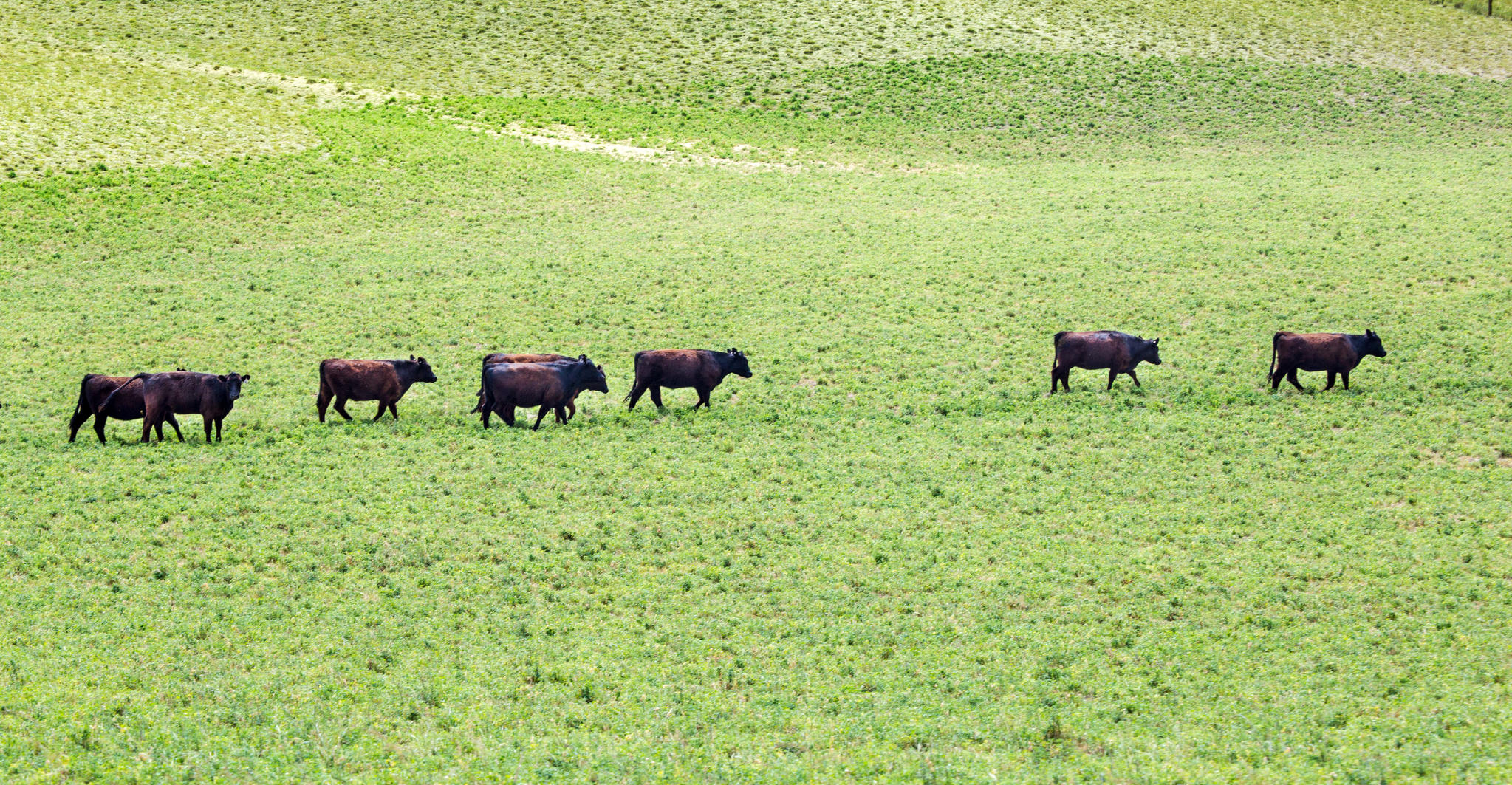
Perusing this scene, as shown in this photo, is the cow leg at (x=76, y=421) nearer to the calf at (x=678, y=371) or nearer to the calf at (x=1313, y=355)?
the calf at (x=678, y=371)

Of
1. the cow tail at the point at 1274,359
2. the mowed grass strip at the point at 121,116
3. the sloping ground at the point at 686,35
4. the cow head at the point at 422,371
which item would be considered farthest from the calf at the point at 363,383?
the sloping ground at the point at 686,35

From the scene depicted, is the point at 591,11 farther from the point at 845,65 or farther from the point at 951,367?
the point at 951,367

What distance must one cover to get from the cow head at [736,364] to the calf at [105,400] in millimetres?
12025

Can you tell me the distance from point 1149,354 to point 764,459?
1080 centimetres

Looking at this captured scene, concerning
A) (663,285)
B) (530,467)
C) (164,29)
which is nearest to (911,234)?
(663,285)

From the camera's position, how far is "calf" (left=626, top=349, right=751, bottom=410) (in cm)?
2681

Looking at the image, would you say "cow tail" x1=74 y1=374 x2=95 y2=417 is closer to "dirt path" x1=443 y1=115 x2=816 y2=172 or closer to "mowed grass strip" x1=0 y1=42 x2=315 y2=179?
"mowed grass strip" x1=0 y1=42 x2=315 y2=179

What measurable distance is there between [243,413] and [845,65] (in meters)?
45.6

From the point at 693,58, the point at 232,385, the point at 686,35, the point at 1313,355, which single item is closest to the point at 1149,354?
the point at 1313,355

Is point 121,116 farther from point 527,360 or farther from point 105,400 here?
point 527,360

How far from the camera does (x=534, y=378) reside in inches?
998

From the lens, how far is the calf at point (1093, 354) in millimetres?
27781

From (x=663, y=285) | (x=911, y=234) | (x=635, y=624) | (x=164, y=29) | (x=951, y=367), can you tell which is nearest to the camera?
(x=635, y=624)

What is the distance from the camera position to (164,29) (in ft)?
211
